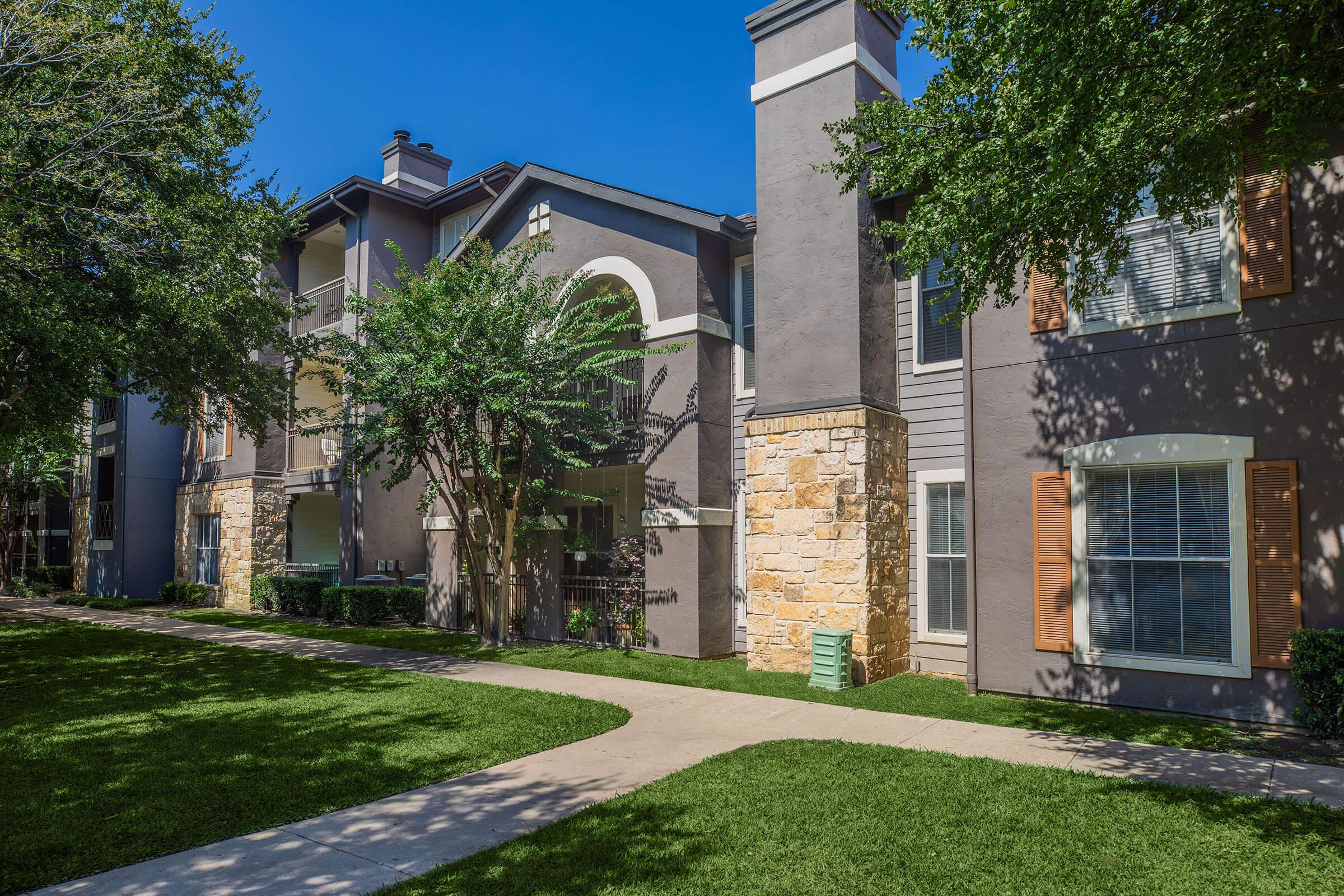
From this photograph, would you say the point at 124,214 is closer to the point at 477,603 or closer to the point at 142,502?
the point at 477,603

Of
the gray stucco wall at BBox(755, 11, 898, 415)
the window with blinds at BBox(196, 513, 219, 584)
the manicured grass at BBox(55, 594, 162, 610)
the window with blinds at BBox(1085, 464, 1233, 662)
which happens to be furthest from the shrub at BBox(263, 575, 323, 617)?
the window with blinds at BBox(1085, 464, 1233, 662)

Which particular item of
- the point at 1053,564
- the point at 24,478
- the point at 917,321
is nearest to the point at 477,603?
the point at 917,321

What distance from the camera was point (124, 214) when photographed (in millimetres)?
11359

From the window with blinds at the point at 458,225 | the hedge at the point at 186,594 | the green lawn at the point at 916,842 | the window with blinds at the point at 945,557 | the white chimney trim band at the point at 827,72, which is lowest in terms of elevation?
the hedge at the point at 186,594

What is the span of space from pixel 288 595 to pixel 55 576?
14934 millimetres

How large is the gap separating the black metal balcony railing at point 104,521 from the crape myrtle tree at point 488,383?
52.7 feet

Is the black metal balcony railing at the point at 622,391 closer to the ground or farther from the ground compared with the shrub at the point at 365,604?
farther from the ground

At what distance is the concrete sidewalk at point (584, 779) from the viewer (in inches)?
188

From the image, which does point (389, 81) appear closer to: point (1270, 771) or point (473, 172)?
point (473, 172)

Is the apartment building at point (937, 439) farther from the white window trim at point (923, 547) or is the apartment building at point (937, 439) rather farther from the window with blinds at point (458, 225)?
the window with blinds at point (458, 225)

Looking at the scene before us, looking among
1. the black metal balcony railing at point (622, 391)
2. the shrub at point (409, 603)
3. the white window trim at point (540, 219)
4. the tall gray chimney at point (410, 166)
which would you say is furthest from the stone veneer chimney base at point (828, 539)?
the tall gray chimney at point (410, 166)

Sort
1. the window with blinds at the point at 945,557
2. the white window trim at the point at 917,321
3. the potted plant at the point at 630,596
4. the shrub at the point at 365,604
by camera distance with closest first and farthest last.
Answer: the window with blinds at the point at 945,557, the white window trim at the point at 917,321, the potted plant at the point at 630,596, the shrub at the point at 365,604

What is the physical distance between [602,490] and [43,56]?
10836 mm

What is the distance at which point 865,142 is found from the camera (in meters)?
8.66
